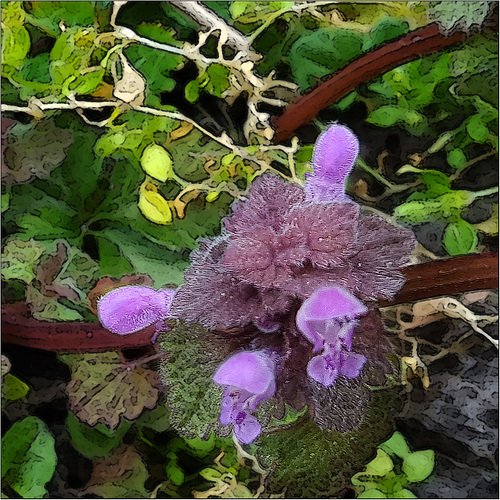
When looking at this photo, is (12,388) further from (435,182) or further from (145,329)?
(435,182)

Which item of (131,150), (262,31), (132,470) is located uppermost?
(262,31)

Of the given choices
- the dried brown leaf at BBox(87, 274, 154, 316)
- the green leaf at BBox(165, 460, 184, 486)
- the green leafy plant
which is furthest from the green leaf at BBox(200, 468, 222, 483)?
the dried brown leaf at BBox(87, 274, 154, 316)

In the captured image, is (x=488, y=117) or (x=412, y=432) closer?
(x=488, y=117)

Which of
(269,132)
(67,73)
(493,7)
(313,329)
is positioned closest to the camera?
(313,329)

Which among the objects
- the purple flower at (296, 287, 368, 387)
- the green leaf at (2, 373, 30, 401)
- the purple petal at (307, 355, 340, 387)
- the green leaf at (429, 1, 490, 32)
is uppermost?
the green leaf at (429, 1, 490, 32)

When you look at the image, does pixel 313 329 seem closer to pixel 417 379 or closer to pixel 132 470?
pixel 417 379

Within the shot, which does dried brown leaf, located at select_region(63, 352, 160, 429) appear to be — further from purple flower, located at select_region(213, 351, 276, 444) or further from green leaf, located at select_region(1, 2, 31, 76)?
green leaf, located at select_region(1, 2, 31, 76)

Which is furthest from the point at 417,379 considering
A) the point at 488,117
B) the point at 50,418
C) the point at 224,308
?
the point at 50,418

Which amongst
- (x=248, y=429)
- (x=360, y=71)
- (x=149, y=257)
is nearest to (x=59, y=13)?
(x=149, y=257)
